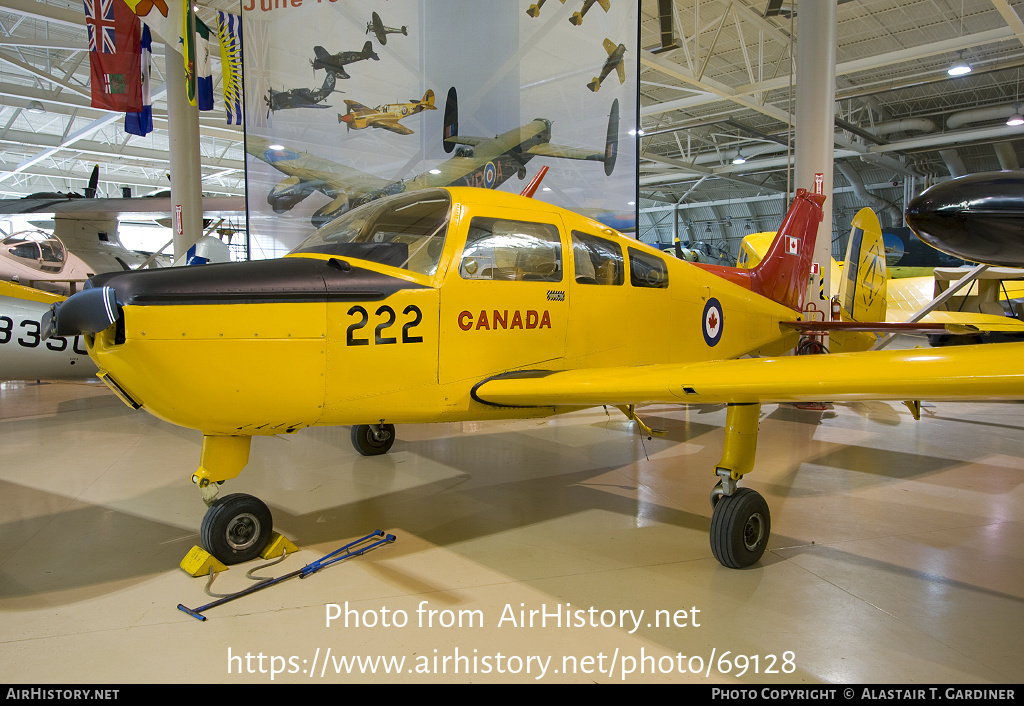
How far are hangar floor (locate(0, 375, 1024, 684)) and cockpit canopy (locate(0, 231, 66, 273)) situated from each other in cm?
368

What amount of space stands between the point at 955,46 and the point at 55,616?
15727 mm

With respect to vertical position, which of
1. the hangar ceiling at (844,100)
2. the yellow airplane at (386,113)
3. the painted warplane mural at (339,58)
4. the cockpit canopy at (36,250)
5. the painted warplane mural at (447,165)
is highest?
the hangar ceiling at (844,100)

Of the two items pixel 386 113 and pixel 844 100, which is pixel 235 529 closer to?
pixel 386 113

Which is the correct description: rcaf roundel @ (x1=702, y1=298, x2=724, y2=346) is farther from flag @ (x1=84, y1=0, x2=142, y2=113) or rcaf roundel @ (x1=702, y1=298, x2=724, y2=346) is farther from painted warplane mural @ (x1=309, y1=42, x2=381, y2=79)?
flag @ (x1=84, y1=0, x2=142, y2=113)

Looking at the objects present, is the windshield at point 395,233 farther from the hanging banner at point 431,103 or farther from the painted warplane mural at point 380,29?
the painted warplane mural at point 380,29

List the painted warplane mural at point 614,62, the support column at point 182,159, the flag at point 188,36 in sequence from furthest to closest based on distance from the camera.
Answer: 1. the support column at point 182,159
2. the flag at point 188,36
3. the painted warplane mural at point 614,62

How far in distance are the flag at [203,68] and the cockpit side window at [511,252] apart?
25.9 feet

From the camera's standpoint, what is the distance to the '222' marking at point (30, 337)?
594cm

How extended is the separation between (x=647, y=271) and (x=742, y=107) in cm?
1864

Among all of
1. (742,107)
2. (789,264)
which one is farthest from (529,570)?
(742,107)

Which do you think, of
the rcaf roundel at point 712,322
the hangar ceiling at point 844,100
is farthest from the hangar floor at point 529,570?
the hangar ceiling at point 844,100

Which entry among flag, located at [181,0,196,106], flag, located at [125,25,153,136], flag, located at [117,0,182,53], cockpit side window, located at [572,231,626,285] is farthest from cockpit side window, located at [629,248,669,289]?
flag, located at [125,25,153,136]

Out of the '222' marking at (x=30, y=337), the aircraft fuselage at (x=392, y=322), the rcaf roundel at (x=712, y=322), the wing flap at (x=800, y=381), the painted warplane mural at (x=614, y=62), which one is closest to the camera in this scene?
the wing flap at (x=800, y=381)

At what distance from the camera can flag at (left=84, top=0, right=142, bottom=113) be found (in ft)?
29.7
